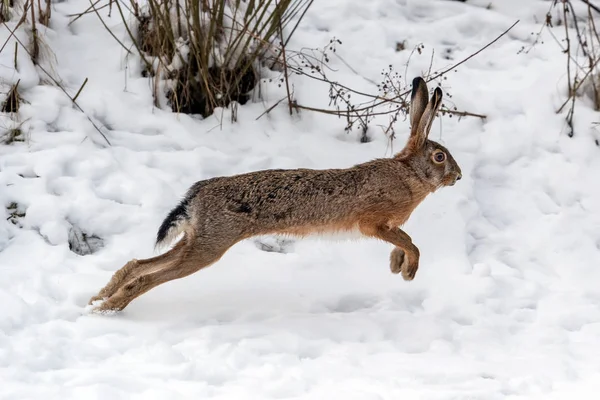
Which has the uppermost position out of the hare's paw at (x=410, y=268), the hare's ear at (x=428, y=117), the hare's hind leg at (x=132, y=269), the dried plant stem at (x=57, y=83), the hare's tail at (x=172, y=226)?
the hare's ear at (x=428, y=117)

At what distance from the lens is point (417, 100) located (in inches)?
244

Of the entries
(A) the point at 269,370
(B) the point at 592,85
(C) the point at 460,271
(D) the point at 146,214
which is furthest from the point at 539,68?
(A) the point at 269,370

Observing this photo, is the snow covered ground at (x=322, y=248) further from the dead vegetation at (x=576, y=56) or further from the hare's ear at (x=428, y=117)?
the hare's ear at (x=428, y=117)

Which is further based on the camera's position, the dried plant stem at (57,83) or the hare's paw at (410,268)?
the dried plant stem at (57,83)

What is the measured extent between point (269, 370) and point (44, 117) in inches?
135

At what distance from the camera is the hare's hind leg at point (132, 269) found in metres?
5.57

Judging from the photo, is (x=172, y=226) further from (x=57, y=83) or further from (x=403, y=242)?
(x=57, y=83)

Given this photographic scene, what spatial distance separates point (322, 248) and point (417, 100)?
1.37m

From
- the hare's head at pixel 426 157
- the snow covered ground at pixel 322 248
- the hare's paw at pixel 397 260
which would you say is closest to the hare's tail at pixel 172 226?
the snow covered ground at pixel 322 248

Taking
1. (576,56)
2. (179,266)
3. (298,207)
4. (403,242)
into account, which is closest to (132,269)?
(179,266)

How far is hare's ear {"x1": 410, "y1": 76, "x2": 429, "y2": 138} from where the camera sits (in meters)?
6.11

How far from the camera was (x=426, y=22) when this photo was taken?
8.97 metres

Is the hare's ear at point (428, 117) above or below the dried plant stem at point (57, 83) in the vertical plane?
above

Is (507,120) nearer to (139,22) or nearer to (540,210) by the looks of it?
(540,210)
